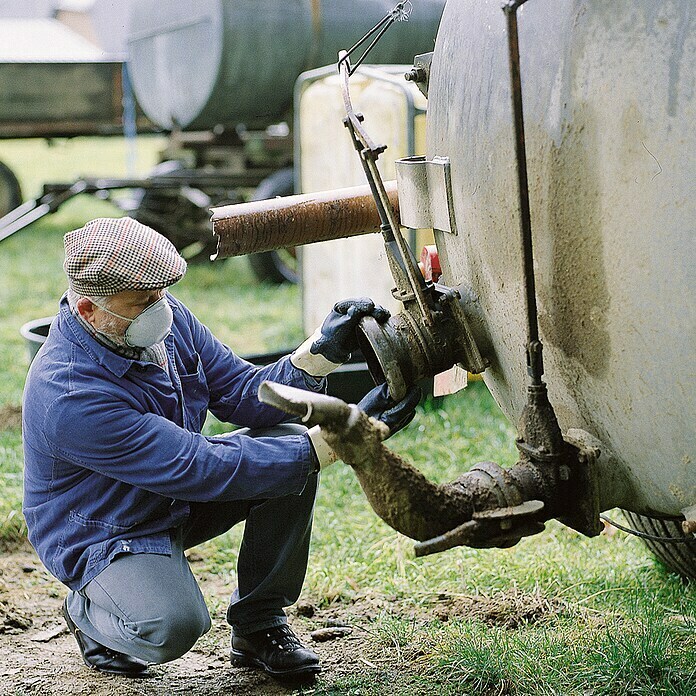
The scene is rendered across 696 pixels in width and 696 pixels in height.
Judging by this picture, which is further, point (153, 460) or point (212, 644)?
point (212, 644)

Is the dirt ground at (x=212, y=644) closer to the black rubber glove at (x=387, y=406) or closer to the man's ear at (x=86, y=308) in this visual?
the black rubber glove at (x=387, y=406)

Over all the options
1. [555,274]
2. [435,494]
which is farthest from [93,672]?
[555,274]

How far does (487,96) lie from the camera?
73.8 inches

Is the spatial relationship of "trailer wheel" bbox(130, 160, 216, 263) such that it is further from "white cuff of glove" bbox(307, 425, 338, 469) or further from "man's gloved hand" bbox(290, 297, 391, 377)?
"white cuff of glove" bbox(307, 425, 338, 469)

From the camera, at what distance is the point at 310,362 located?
2.43 m

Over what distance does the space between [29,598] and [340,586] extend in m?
0.92

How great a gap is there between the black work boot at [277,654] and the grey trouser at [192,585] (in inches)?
1.0

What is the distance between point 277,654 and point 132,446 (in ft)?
2.23

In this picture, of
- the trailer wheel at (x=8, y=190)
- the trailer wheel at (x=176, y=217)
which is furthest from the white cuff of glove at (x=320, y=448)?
the trailer wheel at (x=8, y=190)

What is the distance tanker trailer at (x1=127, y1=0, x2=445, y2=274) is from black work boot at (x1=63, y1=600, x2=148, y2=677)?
182 inches

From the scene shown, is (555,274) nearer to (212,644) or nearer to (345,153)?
(212,644)

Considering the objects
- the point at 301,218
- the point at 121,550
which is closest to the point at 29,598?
the point at 121,550

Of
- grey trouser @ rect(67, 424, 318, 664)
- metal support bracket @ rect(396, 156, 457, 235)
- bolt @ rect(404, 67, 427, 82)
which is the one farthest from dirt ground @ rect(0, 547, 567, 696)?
bolt @ rect(404, 67, 427, 82)

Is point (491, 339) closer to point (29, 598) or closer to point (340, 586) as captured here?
point (340, 586)
